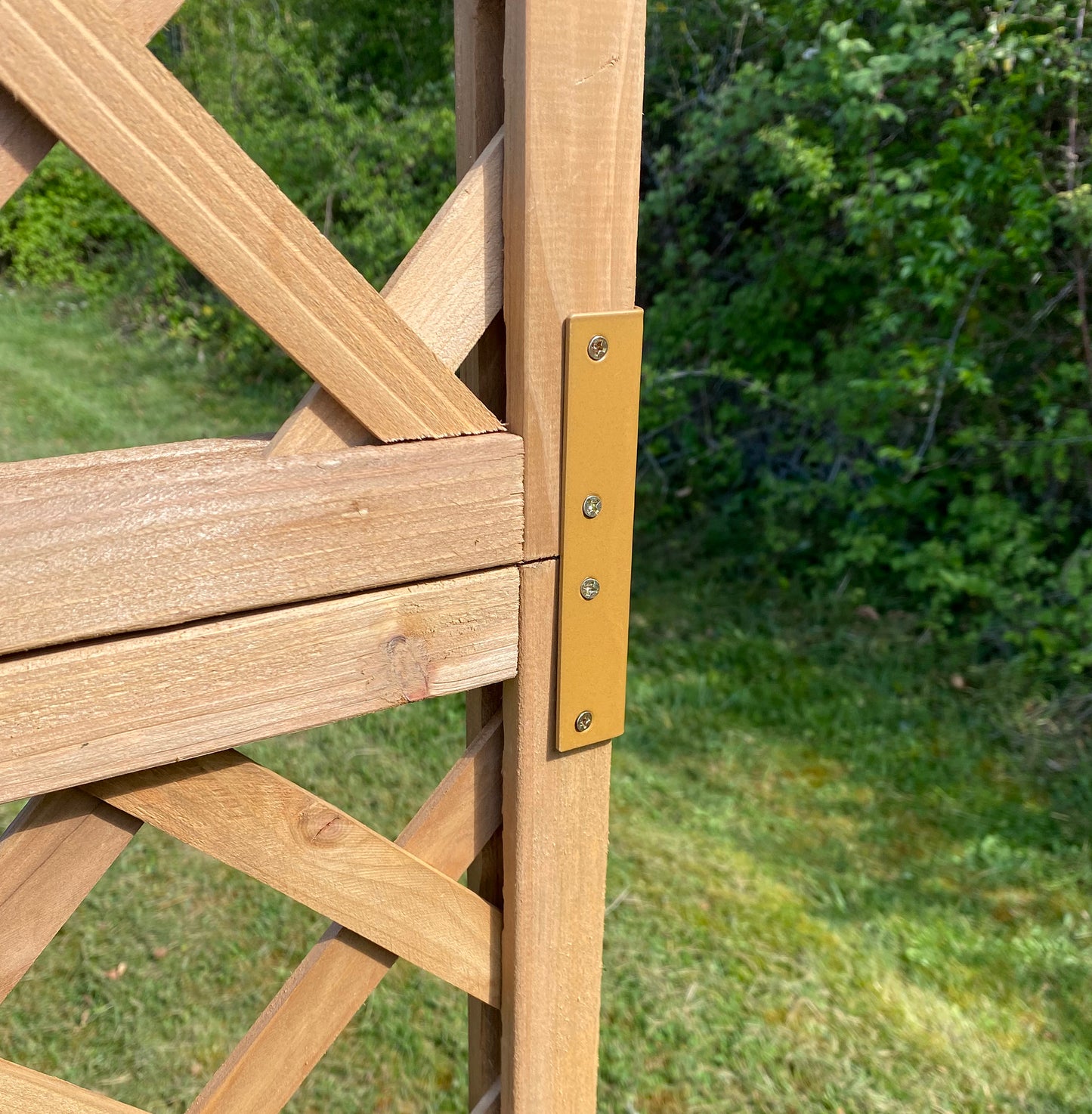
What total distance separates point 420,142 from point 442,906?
6.73 meters

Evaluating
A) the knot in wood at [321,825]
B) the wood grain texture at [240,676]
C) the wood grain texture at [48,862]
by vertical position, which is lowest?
the knot in wood at [321,825]

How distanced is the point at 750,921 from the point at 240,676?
8.51 ft

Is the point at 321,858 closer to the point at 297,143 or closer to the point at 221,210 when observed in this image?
the point at 221,210

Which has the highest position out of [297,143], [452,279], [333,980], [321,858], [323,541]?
[452,279]

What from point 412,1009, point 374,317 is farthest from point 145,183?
point 412,1009

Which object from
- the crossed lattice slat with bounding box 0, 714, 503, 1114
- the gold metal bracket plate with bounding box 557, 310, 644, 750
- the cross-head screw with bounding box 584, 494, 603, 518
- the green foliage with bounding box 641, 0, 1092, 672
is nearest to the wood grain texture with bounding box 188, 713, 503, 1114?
the crossed lattice slat with bounding box 0, 714, 503, 1114

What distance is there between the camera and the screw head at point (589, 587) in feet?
Result: 3.43

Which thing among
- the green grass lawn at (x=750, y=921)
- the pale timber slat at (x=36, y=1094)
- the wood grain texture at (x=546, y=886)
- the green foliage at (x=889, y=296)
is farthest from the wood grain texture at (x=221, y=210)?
the green foliage at (x=889, y=296)

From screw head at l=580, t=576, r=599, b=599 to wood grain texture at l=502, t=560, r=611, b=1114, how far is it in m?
0.03

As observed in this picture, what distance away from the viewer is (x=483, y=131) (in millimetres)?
987

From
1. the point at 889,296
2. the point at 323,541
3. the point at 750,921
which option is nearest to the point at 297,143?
→ the point at 889,296

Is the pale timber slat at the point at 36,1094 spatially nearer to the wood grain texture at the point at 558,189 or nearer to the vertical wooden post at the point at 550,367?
the vertical wooden post at the point at 550,367

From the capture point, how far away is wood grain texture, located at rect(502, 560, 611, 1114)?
3.47 feet

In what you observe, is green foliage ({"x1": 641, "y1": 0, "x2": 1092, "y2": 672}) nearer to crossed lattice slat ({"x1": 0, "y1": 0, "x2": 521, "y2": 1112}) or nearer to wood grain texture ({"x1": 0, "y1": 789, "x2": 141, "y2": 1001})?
crossed lattice slat ({"x1": 0, "y1": 0, "x2": 521, "y2": 1112})
